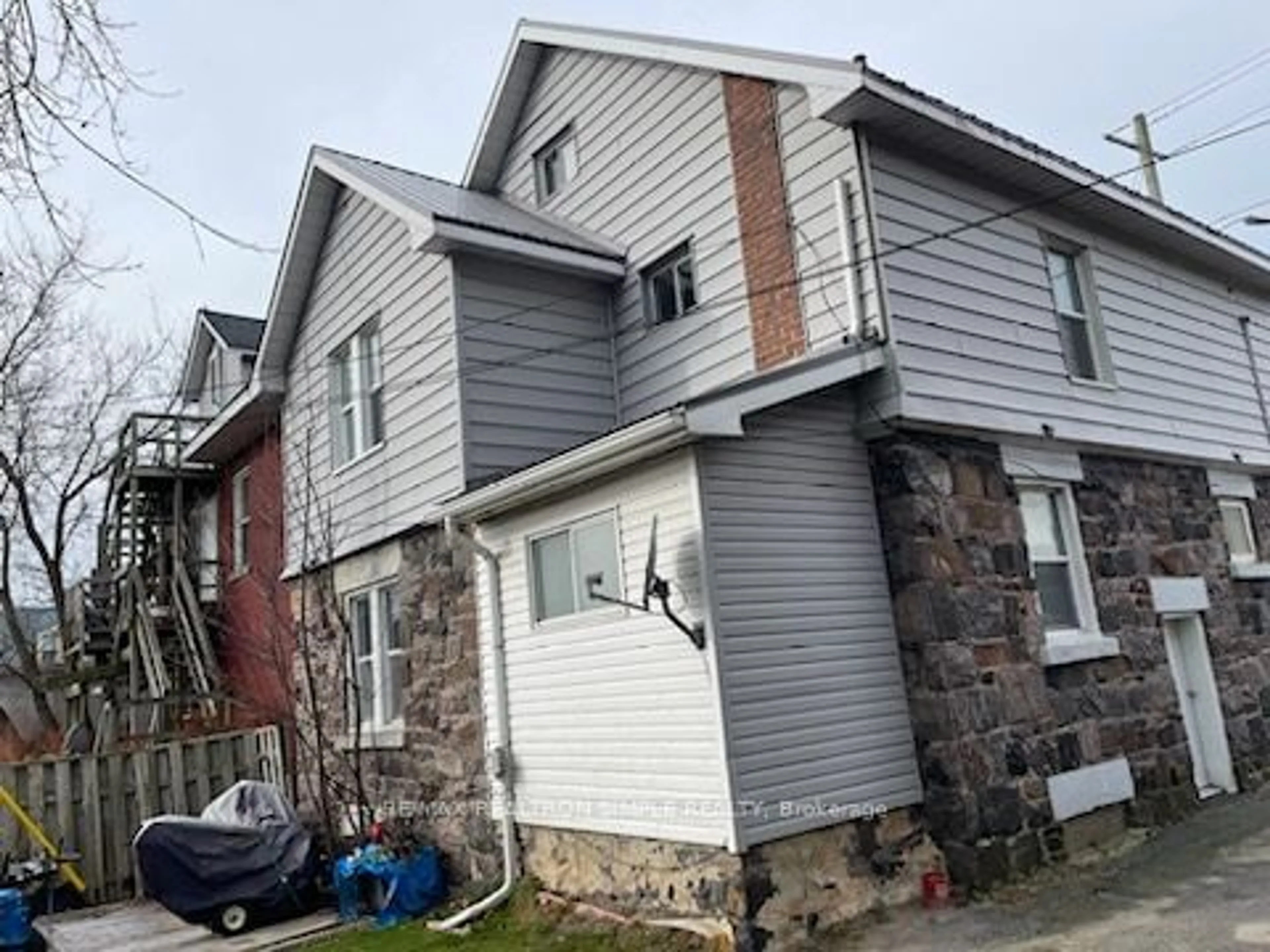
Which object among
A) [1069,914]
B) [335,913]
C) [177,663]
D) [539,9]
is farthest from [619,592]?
[177,663]

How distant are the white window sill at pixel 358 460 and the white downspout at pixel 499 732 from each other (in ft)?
7.69

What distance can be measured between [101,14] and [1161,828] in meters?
9.71

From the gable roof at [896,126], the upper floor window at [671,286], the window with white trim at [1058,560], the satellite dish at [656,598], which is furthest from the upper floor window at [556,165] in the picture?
the window with white trim at [1058,560]

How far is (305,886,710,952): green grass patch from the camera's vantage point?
664 cm

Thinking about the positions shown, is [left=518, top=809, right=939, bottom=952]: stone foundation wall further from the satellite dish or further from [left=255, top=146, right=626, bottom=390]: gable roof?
[left=255, top=146, right=626, bottom=390]: gable roof

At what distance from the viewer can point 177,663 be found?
54.6ft

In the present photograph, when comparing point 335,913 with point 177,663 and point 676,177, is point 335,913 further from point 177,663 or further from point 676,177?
point 177,663

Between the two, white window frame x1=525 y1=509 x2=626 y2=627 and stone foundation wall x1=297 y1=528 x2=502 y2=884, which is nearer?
white window frame x1=525 y1=509 x2=626 y2=627

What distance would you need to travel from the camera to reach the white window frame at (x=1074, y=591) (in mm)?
8547

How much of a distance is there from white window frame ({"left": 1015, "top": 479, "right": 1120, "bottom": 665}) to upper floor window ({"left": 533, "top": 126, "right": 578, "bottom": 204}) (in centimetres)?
652

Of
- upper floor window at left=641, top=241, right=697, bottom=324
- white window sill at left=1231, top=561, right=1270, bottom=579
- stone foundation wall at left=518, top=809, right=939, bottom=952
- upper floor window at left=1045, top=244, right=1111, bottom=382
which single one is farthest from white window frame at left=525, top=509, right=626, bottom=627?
white window sill at left=1231, top=561, right=1270, bottom=579

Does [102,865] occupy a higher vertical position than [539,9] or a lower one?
lower

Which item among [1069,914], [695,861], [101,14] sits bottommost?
[1069,914]

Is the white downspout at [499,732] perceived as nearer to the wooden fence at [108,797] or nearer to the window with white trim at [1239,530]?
the wooden fence at [108,797]
